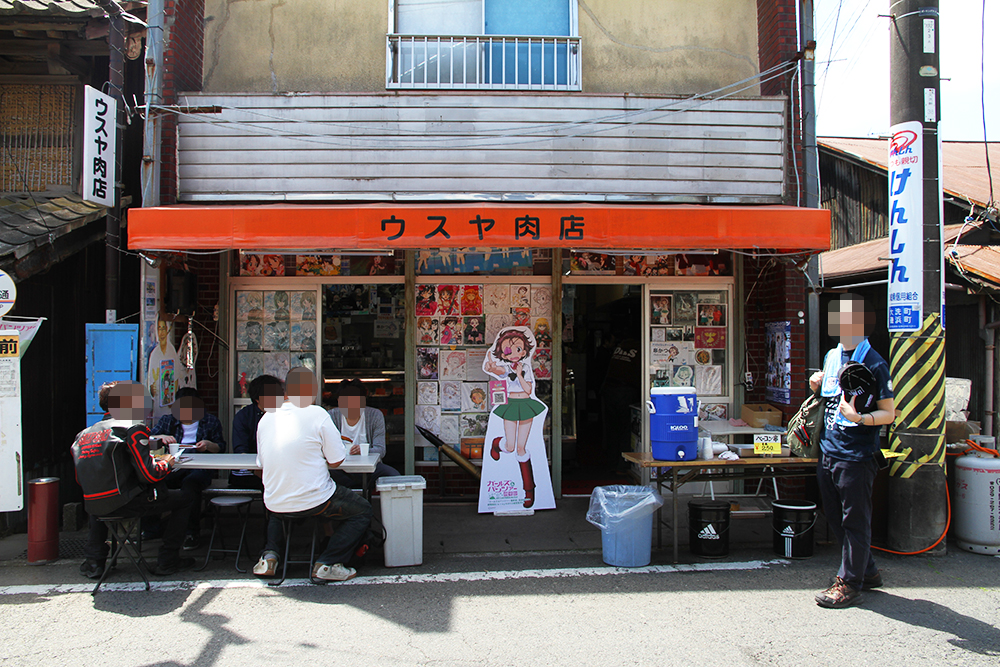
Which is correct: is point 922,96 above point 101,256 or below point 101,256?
above

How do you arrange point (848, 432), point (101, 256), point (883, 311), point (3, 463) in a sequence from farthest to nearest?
point (883, 311), point (101, 256), point (3, 463), point (848, 432)

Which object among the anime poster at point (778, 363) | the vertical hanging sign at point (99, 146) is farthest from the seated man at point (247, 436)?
the anime poster at point (778, 363)

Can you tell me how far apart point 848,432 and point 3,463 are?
720cm

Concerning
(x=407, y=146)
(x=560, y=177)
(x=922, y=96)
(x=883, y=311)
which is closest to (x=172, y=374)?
(x=407, y=146)

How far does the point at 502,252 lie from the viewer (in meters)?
7.65

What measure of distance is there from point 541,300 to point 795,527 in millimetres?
3653

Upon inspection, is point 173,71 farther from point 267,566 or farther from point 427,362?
point 267,566

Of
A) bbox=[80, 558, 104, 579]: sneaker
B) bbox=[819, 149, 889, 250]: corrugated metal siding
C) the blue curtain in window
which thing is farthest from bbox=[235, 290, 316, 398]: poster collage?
bbox=[819, 149, 889, 250]: corrugated metal siding

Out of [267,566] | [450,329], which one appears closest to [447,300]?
[450,329]

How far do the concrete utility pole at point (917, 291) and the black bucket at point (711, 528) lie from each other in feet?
5.16

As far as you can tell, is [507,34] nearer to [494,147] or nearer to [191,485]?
[494,147]

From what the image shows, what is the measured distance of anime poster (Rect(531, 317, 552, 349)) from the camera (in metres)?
7.66

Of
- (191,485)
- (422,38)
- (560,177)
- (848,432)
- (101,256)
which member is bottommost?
(191,485)

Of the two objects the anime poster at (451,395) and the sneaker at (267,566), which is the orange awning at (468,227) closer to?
the anime poster at (451,395)
